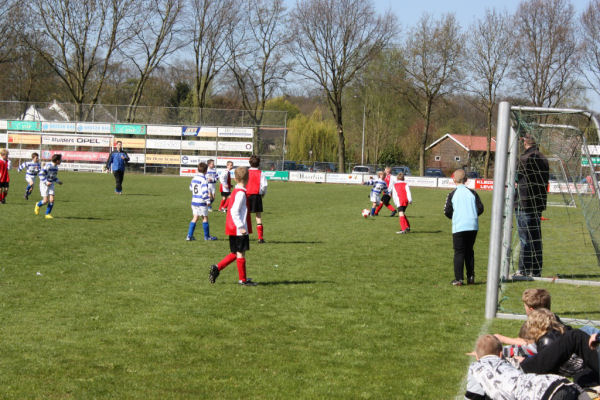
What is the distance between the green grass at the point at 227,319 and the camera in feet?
16.6

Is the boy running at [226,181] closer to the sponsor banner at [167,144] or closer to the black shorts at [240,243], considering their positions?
the black shorts at [240,243]

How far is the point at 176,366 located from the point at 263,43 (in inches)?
2143

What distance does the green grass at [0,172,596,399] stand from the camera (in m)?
5.06

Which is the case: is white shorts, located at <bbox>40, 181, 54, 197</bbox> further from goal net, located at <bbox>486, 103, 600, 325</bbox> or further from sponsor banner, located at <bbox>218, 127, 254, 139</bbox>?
sponsor banner, located at <bbox>218, 127, 254, 139</bbox>

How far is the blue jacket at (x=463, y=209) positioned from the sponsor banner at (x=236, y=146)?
1473 inches

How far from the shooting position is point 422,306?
312 inches

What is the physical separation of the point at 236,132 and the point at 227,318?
40.2m

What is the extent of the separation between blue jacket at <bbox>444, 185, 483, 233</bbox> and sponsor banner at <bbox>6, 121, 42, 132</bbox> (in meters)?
43.1

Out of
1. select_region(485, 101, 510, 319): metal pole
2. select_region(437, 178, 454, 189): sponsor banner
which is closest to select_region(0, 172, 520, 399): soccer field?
select_region(485, 101, 510, 319): metal pole

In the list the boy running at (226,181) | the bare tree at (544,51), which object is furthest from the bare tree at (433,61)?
the boy running at (226,181)

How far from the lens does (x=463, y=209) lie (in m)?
9.26

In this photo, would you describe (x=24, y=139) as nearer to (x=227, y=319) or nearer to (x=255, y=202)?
(x=255, y=202)

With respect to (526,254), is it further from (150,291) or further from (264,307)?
(150,291)

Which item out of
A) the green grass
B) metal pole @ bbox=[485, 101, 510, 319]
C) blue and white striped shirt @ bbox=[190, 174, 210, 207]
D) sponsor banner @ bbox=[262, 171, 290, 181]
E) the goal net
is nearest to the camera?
the green grass
